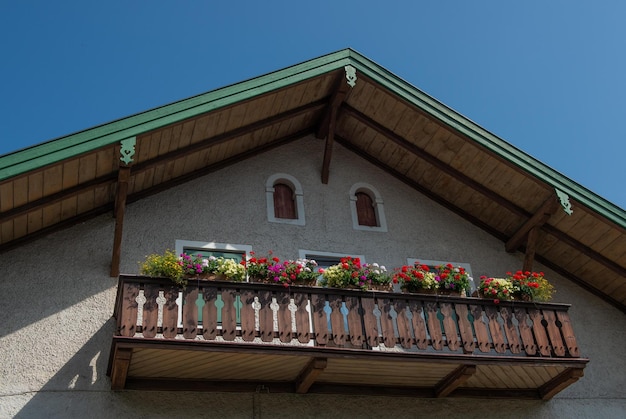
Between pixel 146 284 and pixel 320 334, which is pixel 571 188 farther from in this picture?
pixel 146 284

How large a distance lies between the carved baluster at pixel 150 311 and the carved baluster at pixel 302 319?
2160 mm

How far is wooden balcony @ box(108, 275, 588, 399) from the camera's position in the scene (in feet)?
38.1


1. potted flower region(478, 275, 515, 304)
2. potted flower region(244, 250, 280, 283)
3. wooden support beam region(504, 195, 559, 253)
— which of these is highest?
wooden support beam region(504, 195, 559, 253)

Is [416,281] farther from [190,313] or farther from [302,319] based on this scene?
[190,313]

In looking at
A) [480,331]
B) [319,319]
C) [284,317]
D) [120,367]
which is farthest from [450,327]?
[120,367]

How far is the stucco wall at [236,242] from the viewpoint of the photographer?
1203 centimetres

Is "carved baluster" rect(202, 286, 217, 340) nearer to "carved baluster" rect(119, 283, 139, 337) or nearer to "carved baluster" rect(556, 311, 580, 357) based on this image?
"carved baluster" rect(119, 283, 139, 337)

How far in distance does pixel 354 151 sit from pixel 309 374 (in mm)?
6138

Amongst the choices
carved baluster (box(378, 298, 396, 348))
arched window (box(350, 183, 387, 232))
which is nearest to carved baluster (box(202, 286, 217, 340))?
carved baluster (box(378, 298, 396, 348))

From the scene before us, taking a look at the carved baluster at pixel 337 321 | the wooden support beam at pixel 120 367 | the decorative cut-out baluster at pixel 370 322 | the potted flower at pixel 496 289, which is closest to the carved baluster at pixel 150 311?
the wooden support beam at pixel 120 367

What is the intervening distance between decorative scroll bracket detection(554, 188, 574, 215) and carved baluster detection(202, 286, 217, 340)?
6.87 m

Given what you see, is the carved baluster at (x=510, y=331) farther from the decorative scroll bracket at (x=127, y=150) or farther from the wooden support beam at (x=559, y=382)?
the decorative scroll bracket at (x=127, y=150)

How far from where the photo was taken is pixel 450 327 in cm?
1288

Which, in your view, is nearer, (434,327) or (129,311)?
(129,311)
